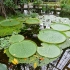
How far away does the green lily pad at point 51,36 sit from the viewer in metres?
4.87

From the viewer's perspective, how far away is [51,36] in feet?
16.9

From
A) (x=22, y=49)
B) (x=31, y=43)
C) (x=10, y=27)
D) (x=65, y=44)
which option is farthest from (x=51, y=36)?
(x=10, y=27)

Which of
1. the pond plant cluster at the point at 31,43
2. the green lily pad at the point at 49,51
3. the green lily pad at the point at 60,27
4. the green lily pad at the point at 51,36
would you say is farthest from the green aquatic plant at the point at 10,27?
the green lily pad at the point at 49,51

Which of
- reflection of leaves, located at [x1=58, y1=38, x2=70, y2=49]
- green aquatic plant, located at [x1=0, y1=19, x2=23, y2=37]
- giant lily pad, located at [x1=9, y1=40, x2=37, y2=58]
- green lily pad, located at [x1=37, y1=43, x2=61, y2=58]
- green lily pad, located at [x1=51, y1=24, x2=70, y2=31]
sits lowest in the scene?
reflection of leaves, located at [x1=58, y1=38, x2=70, y2=49]

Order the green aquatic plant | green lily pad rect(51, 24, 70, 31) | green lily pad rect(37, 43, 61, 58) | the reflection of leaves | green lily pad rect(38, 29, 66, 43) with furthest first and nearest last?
green lily pad rect(51, 24, 70, 31) → the green aquatic plant → green lily pad rect(38, 29, 66, 43) → the reflection of leaves → green lily pad rect(37, 43, 61, 58)

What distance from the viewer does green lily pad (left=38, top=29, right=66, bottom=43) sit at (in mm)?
4871

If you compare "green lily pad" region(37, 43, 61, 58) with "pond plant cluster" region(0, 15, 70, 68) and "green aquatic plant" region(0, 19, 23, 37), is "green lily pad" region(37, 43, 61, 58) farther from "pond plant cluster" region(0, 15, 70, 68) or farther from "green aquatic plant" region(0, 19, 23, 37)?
"green aquatic plant" region(0, 19, 23, 37)

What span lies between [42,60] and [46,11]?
687cm

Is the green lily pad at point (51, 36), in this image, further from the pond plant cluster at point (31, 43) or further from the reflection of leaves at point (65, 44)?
the reflection of leaves at point (65, 44)

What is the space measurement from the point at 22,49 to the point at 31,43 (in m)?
0.48

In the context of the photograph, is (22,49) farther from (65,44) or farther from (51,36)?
(65,44)

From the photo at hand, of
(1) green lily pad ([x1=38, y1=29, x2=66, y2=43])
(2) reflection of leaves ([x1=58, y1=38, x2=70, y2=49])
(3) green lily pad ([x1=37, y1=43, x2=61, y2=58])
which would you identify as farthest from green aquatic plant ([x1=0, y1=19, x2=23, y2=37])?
(2) reflection of leaves ([x1=58, y1=38, x2=70, y2=49])

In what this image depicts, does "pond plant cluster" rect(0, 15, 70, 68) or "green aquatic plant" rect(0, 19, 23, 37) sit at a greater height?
"green aquatic plant" rect(0, 19, 23, 37)

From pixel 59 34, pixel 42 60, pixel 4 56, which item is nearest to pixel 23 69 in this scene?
pixel 42 60
